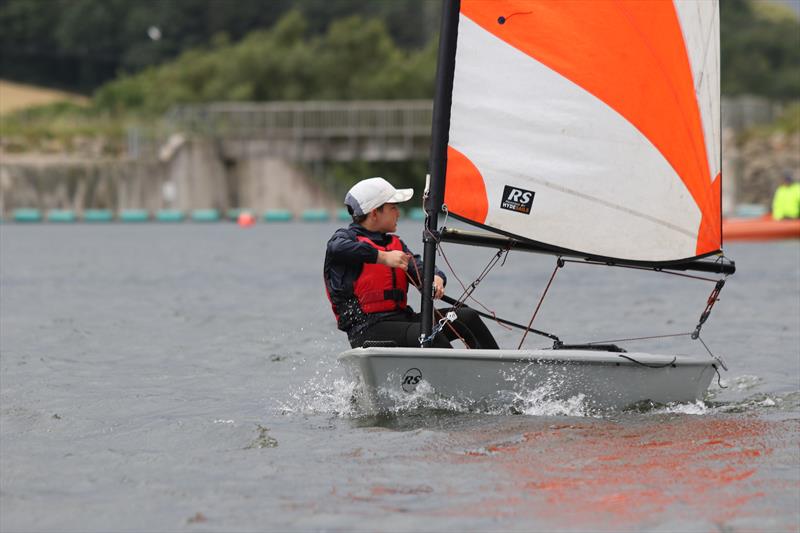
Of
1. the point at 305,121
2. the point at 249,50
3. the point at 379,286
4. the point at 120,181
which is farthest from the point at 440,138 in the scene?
the point at 249,50

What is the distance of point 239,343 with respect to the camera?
1305 cm

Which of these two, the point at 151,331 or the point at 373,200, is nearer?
the point at 373,200

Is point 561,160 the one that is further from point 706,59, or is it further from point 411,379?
point 411,379

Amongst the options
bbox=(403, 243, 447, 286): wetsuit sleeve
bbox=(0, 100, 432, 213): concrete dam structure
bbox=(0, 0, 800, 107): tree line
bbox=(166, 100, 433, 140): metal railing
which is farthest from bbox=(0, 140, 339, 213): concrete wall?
bbox=(403, 243, 447, 286): wetsuit sleeve

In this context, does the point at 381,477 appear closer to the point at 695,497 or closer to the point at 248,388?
the point at 695,497

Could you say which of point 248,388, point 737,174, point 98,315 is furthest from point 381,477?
point 737,174

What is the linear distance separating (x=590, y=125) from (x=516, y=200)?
0.69 metres

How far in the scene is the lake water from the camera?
6164mm

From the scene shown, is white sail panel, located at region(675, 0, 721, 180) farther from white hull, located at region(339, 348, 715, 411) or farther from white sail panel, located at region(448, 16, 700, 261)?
white hull, located at region(339, 348, 715, 411)

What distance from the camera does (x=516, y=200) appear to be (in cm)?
809

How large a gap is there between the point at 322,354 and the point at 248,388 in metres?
2.17

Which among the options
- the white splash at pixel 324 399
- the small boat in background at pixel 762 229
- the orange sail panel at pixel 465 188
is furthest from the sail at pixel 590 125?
the small boat in background at pixel 762 229

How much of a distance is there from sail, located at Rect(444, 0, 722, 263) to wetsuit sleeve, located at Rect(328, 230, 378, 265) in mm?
523

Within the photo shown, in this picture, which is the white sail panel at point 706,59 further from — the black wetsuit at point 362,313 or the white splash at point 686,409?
the black wetsuit at point 362,313
